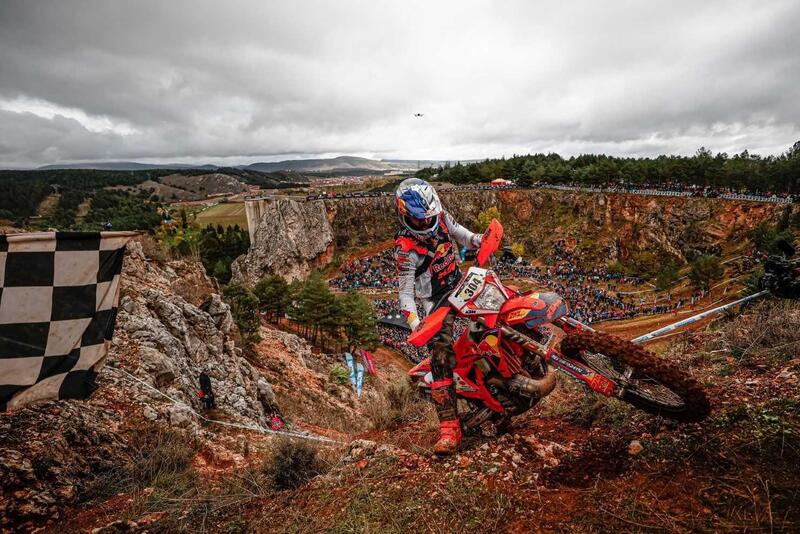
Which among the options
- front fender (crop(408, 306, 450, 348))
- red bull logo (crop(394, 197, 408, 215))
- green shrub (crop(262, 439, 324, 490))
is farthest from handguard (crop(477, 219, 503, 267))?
green shrub (crop(262, 439, 324, 490))

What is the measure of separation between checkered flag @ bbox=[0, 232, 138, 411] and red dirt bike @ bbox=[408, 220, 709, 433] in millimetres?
→ 3082

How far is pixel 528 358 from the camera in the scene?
4410 mm

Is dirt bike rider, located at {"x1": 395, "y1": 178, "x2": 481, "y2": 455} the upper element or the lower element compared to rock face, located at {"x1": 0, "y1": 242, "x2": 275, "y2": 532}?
→ upper

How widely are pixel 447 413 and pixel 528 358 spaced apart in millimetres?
1152

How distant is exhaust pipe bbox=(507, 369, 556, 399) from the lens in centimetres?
389

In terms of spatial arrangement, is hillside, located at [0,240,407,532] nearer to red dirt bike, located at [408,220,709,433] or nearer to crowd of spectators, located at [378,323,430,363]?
red dirt bike, located at [408,220,709,433]

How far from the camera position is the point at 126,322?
26.2 ft

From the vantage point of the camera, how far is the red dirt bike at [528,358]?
3.20 metres

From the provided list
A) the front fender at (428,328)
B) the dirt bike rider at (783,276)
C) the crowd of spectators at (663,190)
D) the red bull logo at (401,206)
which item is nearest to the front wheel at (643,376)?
the front fender at (428,328)

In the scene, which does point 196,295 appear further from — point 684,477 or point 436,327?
point 684,477

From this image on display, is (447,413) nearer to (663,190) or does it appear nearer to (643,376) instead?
(643,376)

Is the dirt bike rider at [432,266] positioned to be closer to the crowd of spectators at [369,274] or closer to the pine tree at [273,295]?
the pine tree at [273,295]

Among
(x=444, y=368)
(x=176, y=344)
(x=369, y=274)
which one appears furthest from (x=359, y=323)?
(x=369, y=274)

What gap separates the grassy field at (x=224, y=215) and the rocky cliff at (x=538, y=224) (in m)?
40.5
